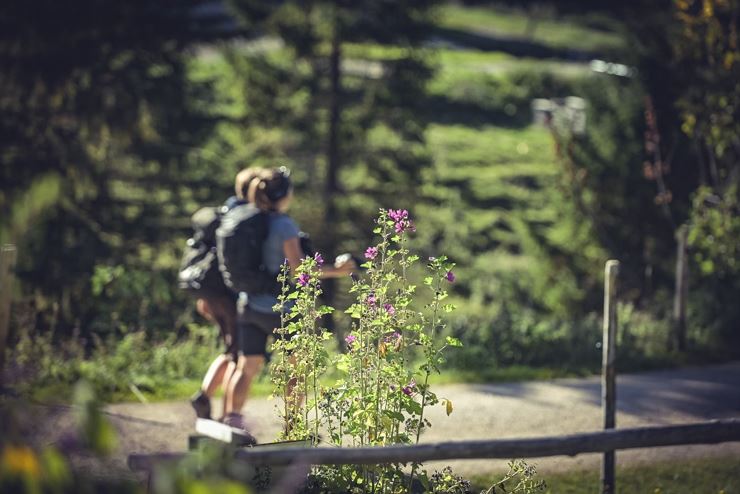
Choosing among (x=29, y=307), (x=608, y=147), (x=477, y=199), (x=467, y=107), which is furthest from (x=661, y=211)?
(x=467, y=107)

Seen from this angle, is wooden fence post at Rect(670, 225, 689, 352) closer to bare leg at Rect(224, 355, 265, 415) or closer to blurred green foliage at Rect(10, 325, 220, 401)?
blurred green foliage at Rect(10, 325, 220, 401)

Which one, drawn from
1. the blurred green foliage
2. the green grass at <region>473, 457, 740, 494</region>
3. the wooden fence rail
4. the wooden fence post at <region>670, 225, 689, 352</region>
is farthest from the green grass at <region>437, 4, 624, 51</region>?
the wooden fence rail

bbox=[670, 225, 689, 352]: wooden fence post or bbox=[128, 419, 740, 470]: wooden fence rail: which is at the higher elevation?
bbox=[670, 225, 689, 352]: wooden fence post

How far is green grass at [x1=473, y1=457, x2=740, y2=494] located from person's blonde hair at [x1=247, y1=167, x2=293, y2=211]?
2.15 meters

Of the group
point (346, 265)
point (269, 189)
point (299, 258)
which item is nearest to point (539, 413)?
point (346, 265)

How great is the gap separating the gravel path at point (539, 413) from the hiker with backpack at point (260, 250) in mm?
859

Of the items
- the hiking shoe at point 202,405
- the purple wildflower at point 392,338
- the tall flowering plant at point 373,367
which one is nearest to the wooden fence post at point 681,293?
the hiking shoe at point 202,405

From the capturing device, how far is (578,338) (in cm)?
1076

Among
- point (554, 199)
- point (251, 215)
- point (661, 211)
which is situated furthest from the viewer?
point (554, 199)

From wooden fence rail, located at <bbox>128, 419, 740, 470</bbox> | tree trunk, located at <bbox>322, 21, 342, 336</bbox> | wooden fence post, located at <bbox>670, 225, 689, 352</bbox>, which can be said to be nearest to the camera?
wooden fence rail, located at <bbox>128, 419, 740, 470</bbox>

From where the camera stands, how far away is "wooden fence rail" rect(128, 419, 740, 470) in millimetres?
4848

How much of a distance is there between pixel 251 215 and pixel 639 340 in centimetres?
494

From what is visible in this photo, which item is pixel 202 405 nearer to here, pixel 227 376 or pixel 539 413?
pixel 227 376

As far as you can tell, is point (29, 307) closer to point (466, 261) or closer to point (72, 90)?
point (72, 90)
